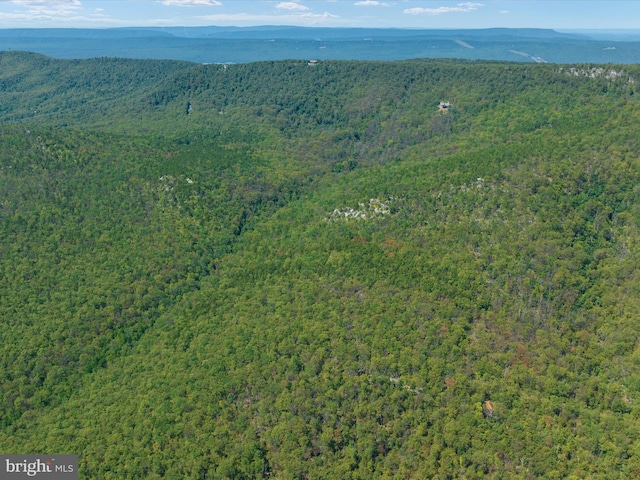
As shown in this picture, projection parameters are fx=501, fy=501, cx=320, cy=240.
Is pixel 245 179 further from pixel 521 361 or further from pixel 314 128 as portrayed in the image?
pixel 521 361

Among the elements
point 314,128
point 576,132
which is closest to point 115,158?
point 314,128

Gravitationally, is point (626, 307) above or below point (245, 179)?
below

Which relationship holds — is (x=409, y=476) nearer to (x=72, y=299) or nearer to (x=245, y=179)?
(x=72, y=299)

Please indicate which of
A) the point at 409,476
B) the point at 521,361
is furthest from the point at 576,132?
the point at 409,476

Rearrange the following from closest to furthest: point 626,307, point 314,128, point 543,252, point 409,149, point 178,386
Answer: point 178,386
point 626,307
point 543,252
point 409,149
point 314,128

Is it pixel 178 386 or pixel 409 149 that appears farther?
pixel 409 149

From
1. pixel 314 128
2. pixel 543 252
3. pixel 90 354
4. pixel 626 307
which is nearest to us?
pixel 626 307

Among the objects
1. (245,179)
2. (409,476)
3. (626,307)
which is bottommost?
(409,476)
